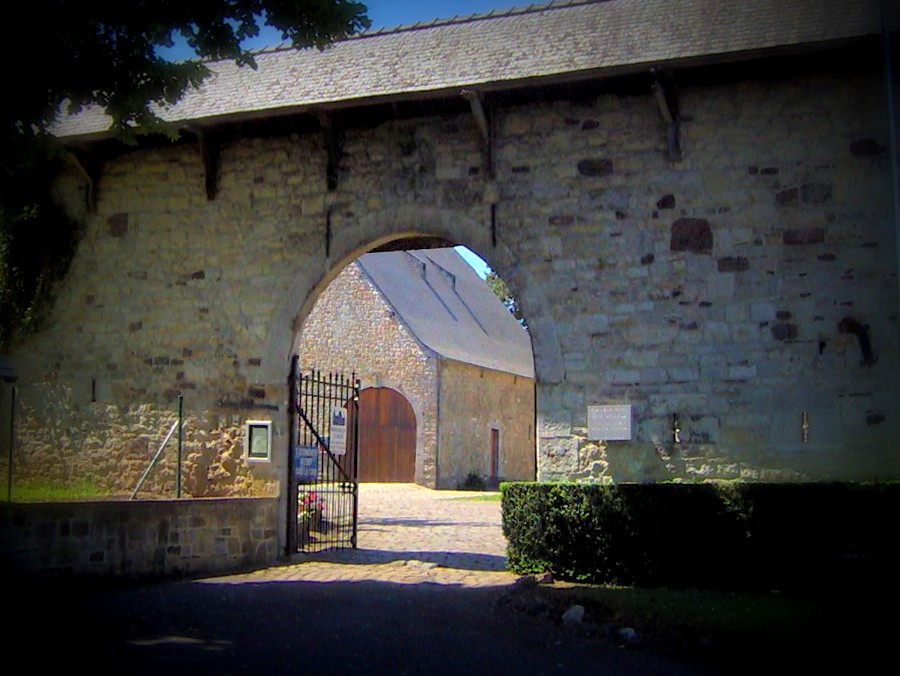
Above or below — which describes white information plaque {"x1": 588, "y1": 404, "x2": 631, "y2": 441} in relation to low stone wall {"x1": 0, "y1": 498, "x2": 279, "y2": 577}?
above

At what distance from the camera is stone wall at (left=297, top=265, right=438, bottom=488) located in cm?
2355

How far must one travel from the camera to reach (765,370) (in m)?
8.68

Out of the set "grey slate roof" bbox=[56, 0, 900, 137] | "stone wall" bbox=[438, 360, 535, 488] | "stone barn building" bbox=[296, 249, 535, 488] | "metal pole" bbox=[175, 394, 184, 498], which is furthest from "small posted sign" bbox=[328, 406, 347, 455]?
"stone wall" bbox=[438, 360, 535, 488]

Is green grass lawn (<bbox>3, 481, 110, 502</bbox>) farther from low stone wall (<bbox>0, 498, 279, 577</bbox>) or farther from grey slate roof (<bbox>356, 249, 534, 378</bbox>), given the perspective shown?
grey slate roof (<bbox>356, 249, 534, 378</bbox>)

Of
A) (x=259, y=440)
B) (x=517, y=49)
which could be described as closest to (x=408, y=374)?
(x=259, y=440)

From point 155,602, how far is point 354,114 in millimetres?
5172

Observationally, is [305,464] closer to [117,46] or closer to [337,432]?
[337,432]

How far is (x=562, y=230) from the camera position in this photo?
945 cm

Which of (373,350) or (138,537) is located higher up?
(373,350)

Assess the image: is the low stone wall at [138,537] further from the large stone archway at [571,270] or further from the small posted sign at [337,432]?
the small posted sign at [337,432]

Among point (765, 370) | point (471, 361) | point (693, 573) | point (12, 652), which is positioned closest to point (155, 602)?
point (12, 652)

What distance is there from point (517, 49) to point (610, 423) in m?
4.02

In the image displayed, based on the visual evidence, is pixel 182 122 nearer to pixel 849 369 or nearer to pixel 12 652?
pixel 12 652

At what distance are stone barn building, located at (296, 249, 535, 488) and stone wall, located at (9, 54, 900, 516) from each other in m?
12.0
